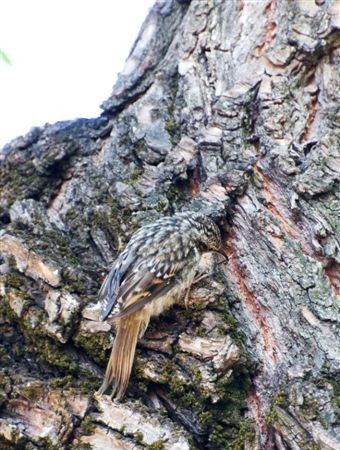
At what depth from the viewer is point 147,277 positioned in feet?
8.66

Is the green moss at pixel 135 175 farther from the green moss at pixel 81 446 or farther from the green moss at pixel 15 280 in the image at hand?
the green moss at pixel 81 446

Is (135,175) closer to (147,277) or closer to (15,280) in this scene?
(147,277)

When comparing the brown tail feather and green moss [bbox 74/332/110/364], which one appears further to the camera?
green moss [bbox 74/332/110/364]

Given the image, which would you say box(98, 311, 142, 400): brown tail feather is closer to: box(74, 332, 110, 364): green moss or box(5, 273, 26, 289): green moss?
box(74, 332, 110, 364): green moss

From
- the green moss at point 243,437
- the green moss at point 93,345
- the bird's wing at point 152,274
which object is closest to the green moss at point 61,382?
the green moss at point 93,345

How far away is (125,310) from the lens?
2436 mm

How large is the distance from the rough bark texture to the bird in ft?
0.18

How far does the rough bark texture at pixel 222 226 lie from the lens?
224cm

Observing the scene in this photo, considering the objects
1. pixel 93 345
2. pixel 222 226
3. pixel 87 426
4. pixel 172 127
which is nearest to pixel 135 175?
pixel 172 127

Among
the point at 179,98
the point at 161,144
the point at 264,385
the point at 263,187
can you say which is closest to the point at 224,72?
the point at 179,98

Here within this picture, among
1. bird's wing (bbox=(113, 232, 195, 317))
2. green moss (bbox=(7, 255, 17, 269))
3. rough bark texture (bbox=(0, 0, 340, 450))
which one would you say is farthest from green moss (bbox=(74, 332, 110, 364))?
green moss (bbox=(7, 255, 17, 269))

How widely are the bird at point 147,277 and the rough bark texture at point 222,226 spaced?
55 mm

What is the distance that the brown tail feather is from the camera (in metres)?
2.29

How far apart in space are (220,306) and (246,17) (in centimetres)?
151
